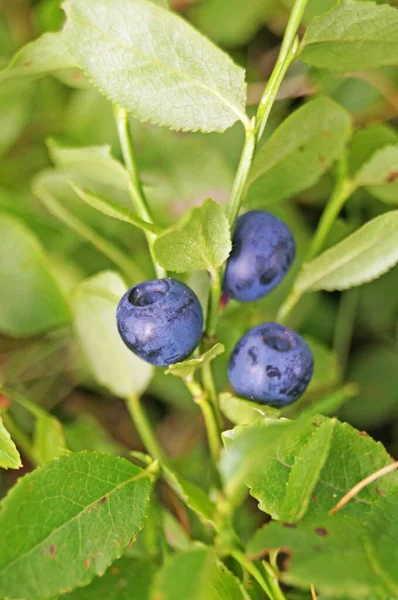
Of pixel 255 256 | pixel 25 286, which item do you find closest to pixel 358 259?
pixel 255 256

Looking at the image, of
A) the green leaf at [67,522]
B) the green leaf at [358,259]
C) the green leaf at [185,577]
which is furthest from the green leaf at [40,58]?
the green leaf at [185,577]

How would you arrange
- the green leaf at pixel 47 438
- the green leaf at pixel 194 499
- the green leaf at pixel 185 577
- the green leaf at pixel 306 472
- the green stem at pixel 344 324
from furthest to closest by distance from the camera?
the green stem at pixel 344 324, the green leaf at pixel 47 438, the green leaf at pixel 194 499, the green leaf at pixel 306 472, the green leaf at pixel 185 577

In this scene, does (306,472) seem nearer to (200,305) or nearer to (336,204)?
Result: (200,305)

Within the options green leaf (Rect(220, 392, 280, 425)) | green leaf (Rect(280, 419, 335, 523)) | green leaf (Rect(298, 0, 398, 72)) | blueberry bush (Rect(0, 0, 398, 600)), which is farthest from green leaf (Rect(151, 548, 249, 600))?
green leaf (Rect(298, 0, 398, 72))

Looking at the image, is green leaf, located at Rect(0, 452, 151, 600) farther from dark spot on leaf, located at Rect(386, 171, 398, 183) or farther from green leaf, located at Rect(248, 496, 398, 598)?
dark spot on leaf, located at Rect(386, 171, 398, 183)

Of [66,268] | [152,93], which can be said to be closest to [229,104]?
[152,93]

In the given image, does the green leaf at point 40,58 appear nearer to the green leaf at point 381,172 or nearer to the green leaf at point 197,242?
the green leaf at point 197,242
